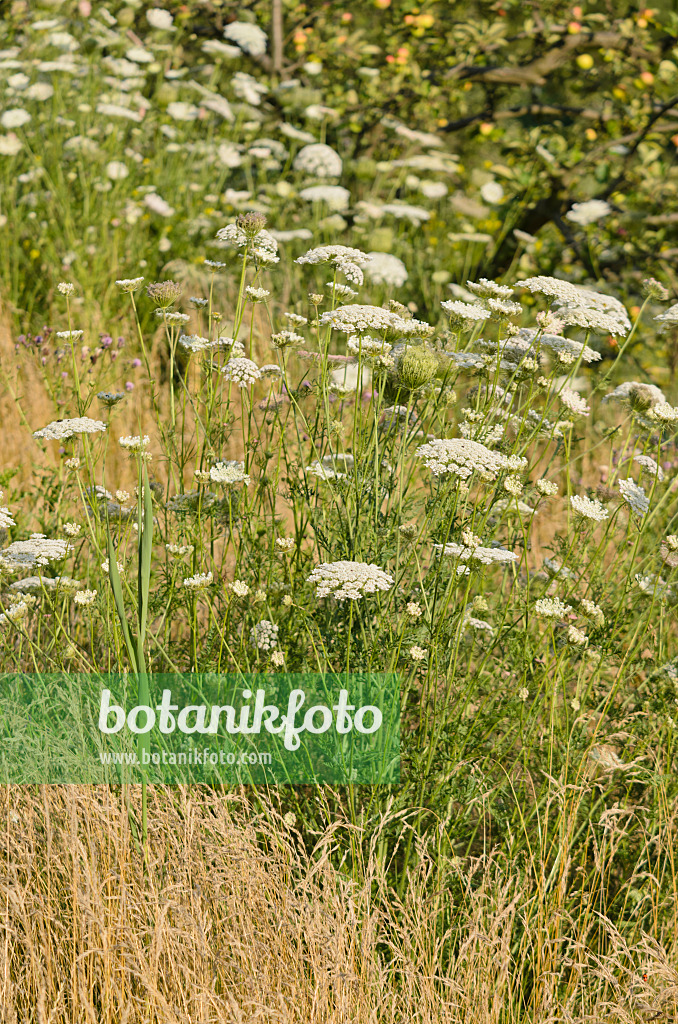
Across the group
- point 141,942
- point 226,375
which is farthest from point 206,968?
point 226,375

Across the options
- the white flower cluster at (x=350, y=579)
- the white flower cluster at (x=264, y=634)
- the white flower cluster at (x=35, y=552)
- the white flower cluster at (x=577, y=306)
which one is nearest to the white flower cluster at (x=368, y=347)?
the white flower cluster at (x=577, y=306)

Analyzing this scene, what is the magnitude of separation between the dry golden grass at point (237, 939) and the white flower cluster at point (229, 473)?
71 cm

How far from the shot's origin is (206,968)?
166 cm

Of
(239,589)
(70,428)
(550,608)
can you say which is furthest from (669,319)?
(70,428)

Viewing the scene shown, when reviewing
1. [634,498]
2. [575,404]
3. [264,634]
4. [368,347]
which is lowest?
[264,634]

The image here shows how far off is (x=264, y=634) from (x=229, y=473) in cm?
39

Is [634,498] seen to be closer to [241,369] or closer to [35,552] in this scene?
[241,369]

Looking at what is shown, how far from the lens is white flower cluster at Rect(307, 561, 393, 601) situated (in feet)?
5.65

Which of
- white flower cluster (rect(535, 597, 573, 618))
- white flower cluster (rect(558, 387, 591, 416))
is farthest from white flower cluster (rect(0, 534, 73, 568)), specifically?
white flower cluster (rect(558, 387, 591, 416))

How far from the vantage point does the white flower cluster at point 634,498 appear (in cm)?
213

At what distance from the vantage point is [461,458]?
183 centimetres

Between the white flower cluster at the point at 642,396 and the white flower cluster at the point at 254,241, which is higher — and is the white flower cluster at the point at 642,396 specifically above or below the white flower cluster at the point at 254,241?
below

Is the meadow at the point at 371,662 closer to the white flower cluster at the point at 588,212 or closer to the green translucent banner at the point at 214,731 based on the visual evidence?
the green translucent banner at the point at 214,731

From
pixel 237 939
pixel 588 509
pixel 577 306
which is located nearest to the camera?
pixel 237 939
